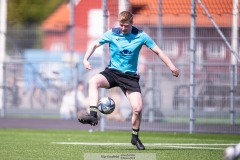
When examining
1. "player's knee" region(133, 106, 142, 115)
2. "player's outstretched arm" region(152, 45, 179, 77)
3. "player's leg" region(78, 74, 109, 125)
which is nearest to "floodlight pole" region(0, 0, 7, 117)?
"player's leg" region(78, 74, 109, 125)

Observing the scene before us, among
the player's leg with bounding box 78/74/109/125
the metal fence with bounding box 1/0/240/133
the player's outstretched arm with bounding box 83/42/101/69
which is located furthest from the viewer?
the metal fence with bounding box 1/0/240/133

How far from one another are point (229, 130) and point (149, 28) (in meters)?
4.26

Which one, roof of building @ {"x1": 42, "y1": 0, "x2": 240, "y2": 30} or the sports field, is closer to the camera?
the sports field

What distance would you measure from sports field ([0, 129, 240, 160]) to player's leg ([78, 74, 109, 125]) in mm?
551

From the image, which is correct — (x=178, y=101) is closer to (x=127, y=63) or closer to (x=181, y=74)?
(x=181, y=74)

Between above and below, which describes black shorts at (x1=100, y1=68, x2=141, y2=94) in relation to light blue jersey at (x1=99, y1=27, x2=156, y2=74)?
below

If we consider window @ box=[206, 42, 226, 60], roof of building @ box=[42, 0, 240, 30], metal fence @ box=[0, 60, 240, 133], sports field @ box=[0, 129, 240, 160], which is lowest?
sports field @ box=[0, 129, 240, 160]

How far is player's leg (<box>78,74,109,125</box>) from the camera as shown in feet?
54.3

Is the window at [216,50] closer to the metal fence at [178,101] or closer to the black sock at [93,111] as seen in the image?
the metal fence at [178,101]

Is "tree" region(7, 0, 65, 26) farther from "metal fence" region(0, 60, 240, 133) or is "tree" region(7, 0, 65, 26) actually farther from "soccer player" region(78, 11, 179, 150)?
"soccer player" region(78, 11, 179, 150)

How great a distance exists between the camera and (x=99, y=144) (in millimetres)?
18625

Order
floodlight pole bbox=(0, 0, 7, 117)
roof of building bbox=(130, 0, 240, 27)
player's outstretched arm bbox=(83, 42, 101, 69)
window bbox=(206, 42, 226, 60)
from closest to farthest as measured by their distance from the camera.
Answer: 1. player's outstretched arm bbox=(83, 42, 101, 69)
2. roof of building bbox=(130, 0, 240, 27)
3. window bbox=(206, 42, 226, 60)
4. floodlight pole bbox=(0, 0, 7, 117)

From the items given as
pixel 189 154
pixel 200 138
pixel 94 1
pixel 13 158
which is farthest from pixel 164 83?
pixel 13 158

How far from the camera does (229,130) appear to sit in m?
24.5
